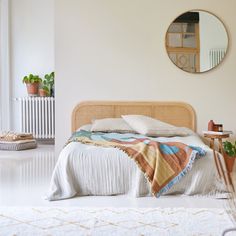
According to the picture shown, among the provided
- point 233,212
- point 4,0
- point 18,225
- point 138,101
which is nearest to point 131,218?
point 18,225

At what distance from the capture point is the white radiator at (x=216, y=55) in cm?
505

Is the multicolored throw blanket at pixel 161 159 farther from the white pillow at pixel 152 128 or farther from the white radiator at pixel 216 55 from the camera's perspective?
the white radiator at pixel 216 55

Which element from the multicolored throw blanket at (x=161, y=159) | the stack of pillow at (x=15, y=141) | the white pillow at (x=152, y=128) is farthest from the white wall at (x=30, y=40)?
the multicolored throw blanket at (x=161, y=159)

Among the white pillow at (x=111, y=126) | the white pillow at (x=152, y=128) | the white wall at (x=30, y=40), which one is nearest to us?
the white pillow at (x=152, y=128)

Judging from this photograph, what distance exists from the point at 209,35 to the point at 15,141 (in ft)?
10.7

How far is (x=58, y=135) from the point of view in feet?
17.3

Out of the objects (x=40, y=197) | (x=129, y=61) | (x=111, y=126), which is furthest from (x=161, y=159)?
(x=129, y=61)

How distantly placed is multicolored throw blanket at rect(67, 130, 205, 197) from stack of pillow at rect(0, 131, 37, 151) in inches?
112

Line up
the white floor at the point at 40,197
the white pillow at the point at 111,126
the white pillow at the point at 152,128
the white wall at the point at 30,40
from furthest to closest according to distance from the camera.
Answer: the white wall at the point at 30,40, the white pillow at the point at 111,126, the white pillow at the point at 152,128, the white floor at the point at 40,197

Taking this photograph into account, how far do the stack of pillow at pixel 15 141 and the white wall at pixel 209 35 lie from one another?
9.78 feet

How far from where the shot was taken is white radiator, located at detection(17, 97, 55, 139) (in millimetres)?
6703

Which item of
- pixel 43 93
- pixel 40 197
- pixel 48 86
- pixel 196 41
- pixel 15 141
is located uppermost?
pixel 196 41

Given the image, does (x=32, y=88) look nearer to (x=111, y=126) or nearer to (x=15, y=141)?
(x=15, y=141)

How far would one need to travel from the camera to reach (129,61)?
5.18 meters
